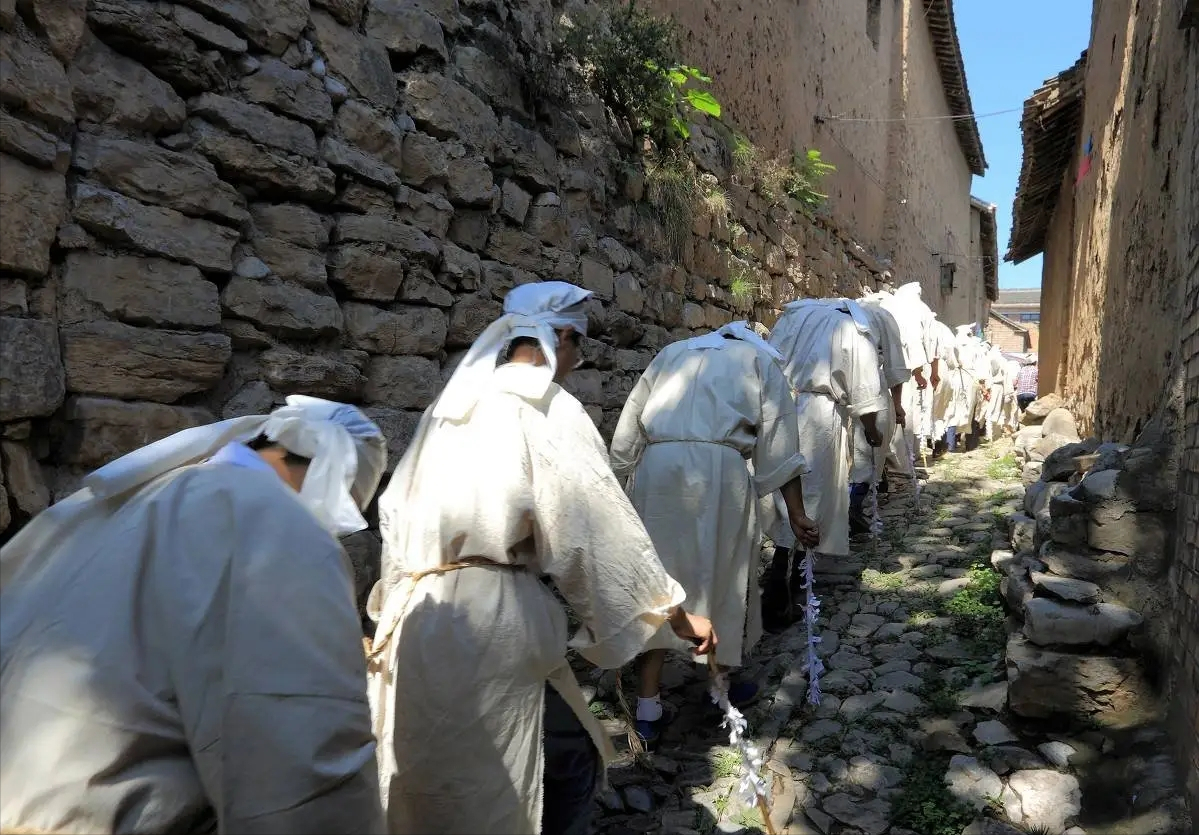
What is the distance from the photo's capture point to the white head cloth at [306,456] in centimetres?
118

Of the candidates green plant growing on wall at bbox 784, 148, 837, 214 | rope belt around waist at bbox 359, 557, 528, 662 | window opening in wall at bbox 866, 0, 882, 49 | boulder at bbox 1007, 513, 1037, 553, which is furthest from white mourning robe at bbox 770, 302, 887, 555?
window opening in wall at bbox 866, 0, 882, 49

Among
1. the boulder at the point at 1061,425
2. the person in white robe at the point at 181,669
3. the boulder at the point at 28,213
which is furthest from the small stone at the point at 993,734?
the boulder at the point at 1061,425

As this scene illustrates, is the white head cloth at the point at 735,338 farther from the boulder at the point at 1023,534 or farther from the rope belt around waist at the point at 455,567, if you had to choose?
the rope belt around waist at the point at 455,567

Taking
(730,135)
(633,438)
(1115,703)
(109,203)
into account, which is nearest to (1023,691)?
(1115,703)

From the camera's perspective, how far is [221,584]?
1.09 meters

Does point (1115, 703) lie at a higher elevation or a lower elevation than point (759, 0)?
lower

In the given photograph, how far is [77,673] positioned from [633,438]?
111 inches

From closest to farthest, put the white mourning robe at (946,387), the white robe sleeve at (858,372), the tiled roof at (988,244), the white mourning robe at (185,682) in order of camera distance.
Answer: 1. the white mourning robe at (185,682)
2. the white robe sleeve at (858,372)
3. the white mourning robe at (946,387)
4. the tiled roof at (988,244)

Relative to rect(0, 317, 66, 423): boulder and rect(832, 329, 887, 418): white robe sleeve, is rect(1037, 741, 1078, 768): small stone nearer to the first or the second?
rect(832, 329, 887, 418): white robe sleeve

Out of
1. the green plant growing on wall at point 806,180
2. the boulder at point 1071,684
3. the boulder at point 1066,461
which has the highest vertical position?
the green plant growing on wall at point 806,180

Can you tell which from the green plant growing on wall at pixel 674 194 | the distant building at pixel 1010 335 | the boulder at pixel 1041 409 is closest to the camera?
the green plant growing on wall at pixel 674 194

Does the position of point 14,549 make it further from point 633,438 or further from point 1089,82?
point 1089,82

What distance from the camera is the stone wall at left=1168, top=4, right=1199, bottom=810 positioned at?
2.39 metres

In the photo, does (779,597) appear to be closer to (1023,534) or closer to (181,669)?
(1023,534)
